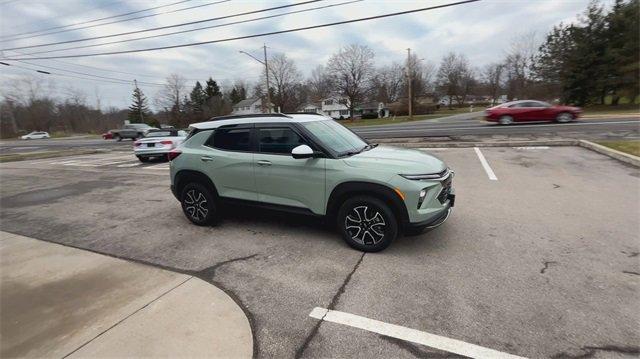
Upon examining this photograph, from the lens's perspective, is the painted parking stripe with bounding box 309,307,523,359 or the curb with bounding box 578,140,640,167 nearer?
the painted parking stripe with bounding box 309,307,523,359

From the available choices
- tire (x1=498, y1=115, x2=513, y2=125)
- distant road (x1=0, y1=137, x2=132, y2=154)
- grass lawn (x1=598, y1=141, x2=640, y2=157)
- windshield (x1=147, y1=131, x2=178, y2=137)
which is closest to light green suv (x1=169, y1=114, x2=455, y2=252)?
grass lawn (x1=598, y1=141, x2=640, y2=157)

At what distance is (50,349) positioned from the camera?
2715 millimetres

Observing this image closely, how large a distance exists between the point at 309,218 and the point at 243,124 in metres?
1.74

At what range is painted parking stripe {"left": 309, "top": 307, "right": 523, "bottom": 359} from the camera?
250 cm

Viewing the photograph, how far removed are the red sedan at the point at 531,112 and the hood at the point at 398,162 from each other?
17.9 metres

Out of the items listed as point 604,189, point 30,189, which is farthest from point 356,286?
point 30,189

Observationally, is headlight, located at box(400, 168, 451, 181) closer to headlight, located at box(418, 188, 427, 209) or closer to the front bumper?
headlight, located at box(418, 188, 427, 209)

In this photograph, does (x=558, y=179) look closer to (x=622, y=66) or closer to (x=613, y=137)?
(x=613, y=137)

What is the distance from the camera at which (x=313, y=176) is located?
14.1 ft

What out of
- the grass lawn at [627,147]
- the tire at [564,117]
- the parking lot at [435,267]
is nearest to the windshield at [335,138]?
the parking lot at [435,267]

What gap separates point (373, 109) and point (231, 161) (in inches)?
3231

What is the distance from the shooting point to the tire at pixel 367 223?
4.01 m

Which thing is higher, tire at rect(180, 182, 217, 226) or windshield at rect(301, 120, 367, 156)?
windshield at rect(301, 120, 367, 156)

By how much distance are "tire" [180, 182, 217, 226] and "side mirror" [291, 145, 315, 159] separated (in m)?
1.82
